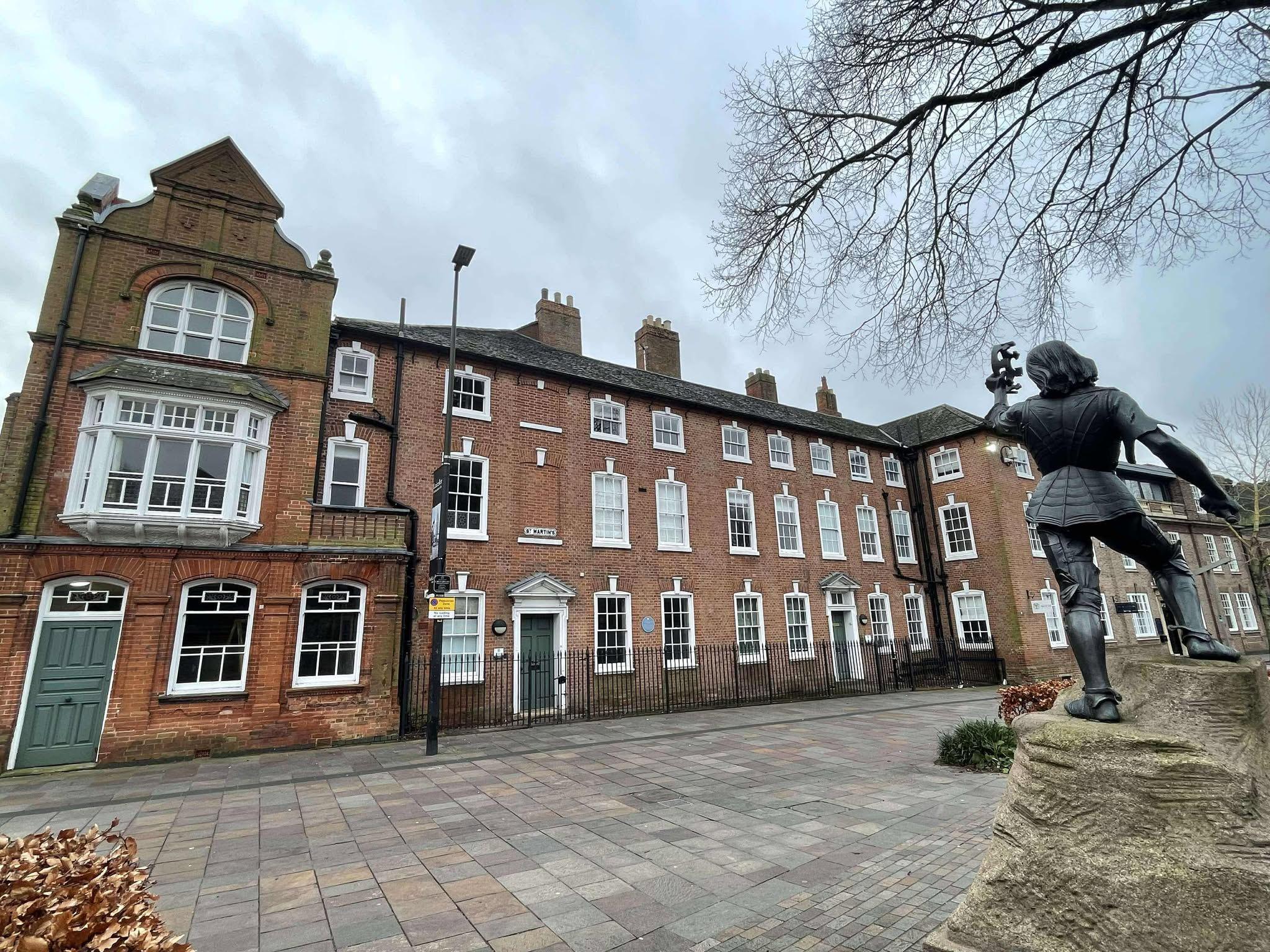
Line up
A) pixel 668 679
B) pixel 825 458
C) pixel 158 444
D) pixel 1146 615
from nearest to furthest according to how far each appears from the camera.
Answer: pixel 158 444
pixel 668 679
pixel 825 458
pixel 1146 615

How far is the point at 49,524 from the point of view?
34.6 feet

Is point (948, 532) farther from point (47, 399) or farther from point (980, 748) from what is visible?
point (47, 399)

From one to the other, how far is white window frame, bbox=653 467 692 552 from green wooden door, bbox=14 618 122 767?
42.0 ft

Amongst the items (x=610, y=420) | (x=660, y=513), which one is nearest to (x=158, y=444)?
(x=610, y=420)

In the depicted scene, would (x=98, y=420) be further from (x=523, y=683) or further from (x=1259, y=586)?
(x=1259, y=586)

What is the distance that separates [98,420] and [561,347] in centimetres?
1263

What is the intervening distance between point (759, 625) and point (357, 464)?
13131 mm

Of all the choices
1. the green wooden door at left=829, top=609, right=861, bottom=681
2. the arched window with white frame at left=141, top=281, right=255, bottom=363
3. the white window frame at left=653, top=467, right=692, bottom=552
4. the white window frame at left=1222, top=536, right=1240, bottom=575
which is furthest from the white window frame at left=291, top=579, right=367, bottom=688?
the white window frame at left=1222, top=536, right=1240, bottom=575

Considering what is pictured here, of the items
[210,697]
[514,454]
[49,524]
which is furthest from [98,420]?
[514,454]

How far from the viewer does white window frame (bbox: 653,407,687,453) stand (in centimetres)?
1923

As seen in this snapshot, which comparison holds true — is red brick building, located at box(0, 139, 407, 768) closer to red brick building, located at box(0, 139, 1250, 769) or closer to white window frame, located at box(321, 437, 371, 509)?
red brick building, located at box(0, 139, 1250, 769)

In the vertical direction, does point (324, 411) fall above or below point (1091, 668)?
above

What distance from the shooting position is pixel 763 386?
1040 inches

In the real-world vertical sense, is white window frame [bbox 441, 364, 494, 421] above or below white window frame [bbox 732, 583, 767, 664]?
above
